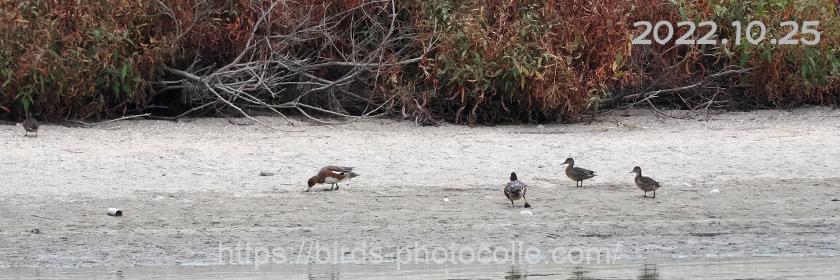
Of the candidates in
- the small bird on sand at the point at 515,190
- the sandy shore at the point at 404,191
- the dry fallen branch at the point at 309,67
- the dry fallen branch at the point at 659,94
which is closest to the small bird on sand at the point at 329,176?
the sandy shore at the point at 404,191

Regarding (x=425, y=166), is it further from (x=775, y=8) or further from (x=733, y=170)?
(x=775, y=8)

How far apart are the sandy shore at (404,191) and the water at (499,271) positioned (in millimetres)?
155

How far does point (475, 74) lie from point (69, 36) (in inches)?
132

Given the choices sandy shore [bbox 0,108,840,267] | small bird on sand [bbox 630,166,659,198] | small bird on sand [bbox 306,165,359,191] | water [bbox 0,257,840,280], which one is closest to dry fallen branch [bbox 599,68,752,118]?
sandy shore [bbox 0,108,840,267]

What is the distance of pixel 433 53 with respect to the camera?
12.8 meters

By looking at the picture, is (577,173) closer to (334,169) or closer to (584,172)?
(584,172)

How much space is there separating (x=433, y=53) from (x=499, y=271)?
4.30 meters

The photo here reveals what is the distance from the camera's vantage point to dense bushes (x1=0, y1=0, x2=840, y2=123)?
11828 millimetres

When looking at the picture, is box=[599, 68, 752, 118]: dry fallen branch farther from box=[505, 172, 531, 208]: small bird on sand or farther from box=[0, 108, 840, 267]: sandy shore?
box=[505, 172, 531, 208]: small bird on sand

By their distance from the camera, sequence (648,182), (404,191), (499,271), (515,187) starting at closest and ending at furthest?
(499,271), (515,187), (648,182), (404,191)

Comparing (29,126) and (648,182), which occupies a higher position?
(29,126)

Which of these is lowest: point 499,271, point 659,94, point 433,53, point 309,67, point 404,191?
point 499,271

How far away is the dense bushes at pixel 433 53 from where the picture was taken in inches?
466

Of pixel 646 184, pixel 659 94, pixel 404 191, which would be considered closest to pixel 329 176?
pixel 404 191
